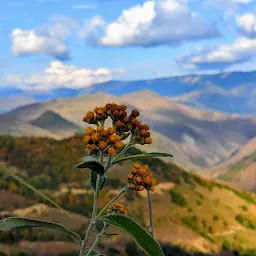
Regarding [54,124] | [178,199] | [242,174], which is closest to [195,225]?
[178,199]

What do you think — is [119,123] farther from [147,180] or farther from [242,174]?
[242,174]

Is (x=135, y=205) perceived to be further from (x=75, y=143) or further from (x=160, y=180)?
(x=75, y=143)

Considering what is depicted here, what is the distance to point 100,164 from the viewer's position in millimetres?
2436

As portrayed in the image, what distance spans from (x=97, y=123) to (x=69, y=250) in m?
20.6

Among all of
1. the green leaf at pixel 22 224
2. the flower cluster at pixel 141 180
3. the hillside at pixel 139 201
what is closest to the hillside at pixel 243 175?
the hillside at pixel 139 201

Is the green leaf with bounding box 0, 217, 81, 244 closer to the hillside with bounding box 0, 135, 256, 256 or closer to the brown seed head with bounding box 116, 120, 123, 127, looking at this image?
the brown seed head with bounding box 116, 120, 123, 127

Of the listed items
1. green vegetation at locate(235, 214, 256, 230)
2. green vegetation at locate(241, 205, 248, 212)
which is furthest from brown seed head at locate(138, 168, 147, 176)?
green vegetation at locate(241, 205, 248, 212)

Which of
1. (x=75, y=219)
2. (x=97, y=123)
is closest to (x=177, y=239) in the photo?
(x=75, y=219)

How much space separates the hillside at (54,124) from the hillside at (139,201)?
127 m

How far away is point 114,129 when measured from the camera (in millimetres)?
2566

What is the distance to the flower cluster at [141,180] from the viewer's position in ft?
8.23

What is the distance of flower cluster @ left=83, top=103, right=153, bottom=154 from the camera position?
98.3 inches

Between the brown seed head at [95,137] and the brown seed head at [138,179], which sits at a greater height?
the brown seed head at [95,137]

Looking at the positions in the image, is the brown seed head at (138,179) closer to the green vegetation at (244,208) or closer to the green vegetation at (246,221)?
the green vegetation at (246,221)
